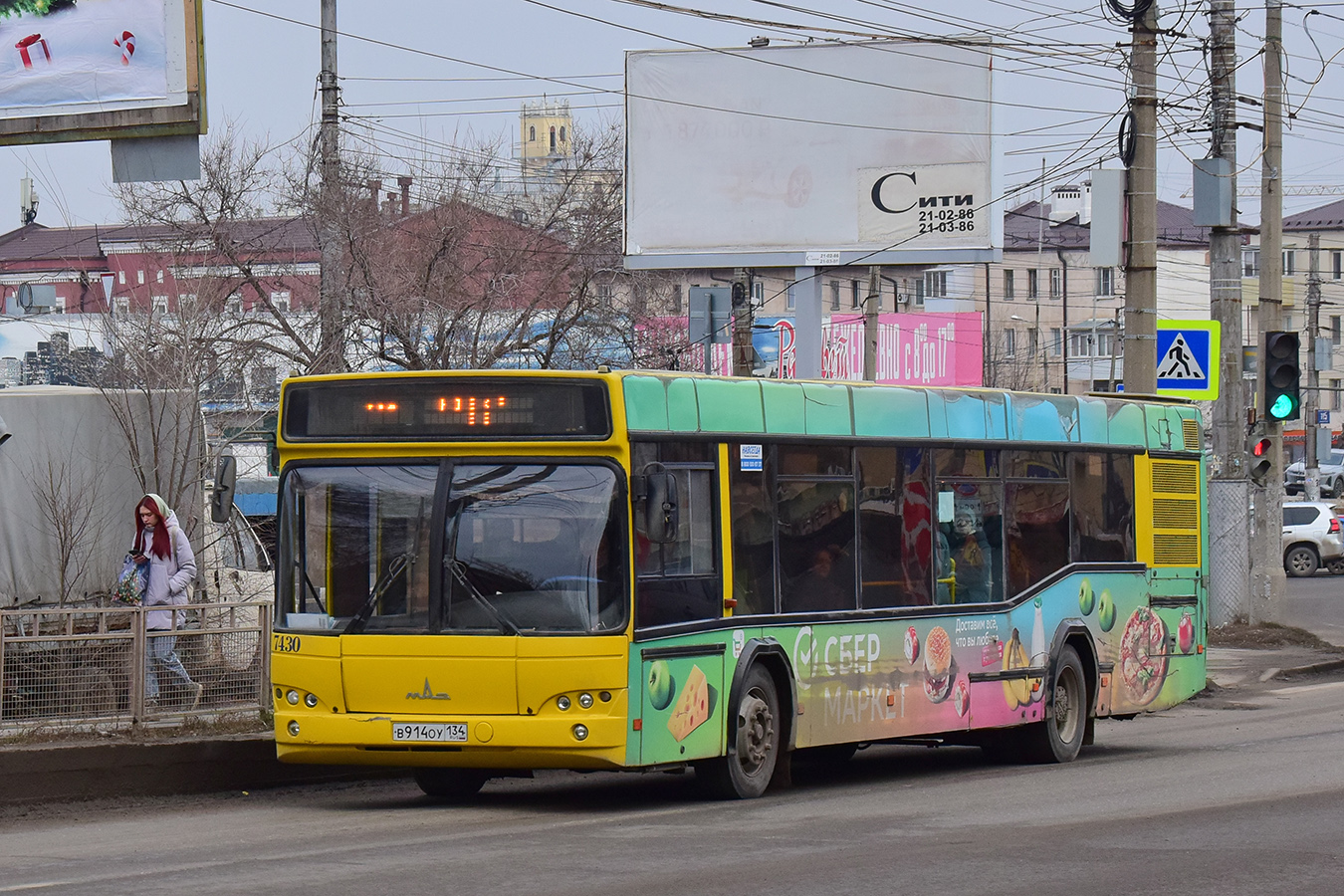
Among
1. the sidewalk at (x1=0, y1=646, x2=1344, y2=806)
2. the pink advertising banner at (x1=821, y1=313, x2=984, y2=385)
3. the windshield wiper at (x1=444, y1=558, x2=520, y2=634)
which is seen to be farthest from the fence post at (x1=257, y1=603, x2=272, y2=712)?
the pink advertising banner at (x1=821, y1=313, x2=984, y2=385)

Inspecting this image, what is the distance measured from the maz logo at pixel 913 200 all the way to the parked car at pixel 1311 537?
53.9ft

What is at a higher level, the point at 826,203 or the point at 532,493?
the point at 826,203

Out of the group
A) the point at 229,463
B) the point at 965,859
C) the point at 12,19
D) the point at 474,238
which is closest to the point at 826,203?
the point at 474,238

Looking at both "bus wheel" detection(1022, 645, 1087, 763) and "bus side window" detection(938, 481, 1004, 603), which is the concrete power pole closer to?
"bus wheel" detection(1022, 645, 1087, 763)

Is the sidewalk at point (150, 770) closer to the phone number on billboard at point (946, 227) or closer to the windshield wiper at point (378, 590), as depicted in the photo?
the windshield wiper at point (378, 590)

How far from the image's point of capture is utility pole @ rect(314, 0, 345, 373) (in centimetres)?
2475

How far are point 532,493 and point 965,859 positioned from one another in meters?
3.22

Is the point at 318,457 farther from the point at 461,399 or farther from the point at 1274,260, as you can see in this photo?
the point at 1274,260

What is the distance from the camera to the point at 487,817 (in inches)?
417

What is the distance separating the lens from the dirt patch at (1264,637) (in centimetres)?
2448

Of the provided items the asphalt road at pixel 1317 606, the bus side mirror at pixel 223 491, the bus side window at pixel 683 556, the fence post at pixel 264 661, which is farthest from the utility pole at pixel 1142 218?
the bus side mirror at pixel 223 491

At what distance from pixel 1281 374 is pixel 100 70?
13.7 m

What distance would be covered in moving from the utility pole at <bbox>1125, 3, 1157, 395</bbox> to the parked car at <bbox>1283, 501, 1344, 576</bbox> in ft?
79.9

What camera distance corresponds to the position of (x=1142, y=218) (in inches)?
764
